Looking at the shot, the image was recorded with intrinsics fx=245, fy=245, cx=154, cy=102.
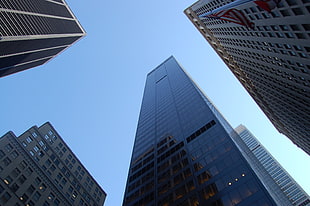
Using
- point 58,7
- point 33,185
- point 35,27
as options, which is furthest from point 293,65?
point 58,7

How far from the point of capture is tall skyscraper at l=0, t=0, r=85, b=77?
76.1 meters

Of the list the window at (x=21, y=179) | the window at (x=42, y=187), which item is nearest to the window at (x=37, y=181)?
the window at (x=42, y=187)

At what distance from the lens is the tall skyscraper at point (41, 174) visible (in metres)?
61.3

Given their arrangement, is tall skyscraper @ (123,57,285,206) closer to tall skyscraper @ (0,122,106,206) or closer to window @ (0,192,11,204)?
tall skyscraper @ (0,122,106,206)

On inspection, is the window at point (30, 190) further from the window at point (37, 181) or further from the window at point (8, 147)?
the window at point (8, 147)

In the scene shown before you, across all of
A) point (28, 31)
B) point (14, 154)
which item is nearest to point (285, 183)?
point (14, 154)

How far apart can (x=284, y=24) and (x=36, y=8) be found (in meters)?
94.5

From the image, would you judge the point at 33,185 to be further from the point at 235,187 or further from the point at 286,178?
the point at 286,178

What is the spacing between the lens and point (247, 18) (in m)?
55.2

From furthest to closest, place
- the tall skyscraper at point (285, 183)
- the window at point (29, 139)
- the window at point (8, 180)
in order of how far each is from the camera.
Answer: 1. the tall skyscraper at point (285, 183)
2. the window at point (29, 139)
3. the window at point (8, 180)

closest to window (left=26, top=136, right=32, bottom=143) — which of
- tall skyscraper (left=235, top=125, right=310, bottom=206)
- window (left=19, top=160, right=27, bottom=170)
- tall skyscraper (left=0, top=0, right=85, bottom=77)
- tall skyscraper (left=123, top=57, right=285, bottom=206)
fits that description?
window (left=19, top=160, right=27, bottom=170)

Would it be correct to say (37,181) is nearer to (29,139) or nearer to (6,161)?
(6,161)

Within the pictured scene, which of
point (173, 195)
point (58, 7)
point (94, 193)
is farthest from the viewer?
point (58, 7)

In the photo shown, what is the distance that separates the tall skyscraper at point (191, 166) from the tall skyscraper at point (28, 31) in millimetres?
52245
